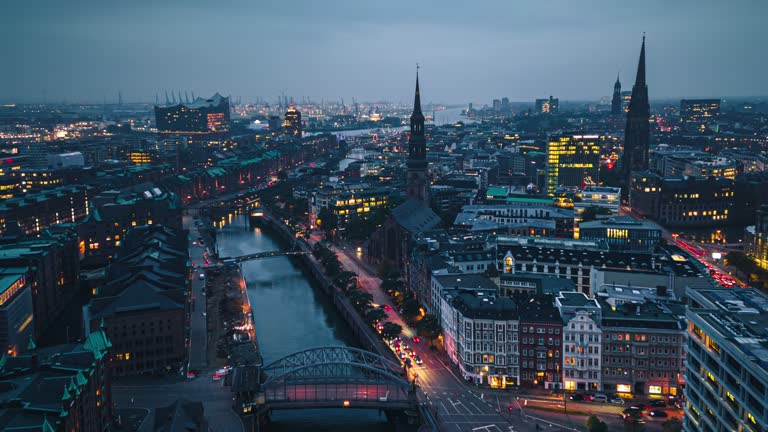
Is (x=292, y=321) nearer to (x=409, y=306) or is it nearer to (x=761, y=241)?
(x=409, y=306)

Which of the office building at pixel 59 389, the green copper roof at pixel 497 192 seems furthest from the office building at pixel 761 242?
the office building at pixel 59 389

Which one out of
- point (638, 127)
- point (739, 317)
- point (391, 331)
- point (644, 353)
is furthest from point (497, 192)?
point (739, 317)

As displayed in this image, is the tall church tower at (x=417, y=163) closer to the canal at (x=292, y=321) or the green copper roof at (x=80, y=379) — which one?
the canal at (x=292, y=321)

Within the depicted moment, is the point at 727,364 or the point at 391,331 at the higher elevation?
the point at 727,364

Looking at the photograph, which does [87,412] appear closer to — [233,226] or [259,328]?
[259,328]

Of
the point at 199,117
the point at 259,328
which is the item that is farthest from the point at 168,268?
the point at 199,117

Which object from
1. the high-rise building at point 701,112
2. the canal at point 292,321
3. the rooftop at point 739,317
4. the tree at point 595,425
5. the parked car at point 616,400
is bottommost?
the canal at point 292,321
